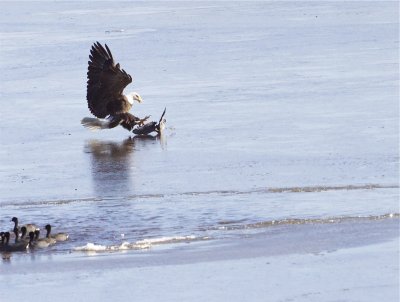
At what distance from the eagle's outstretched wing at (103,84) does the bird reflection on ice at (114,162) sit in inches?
30.1

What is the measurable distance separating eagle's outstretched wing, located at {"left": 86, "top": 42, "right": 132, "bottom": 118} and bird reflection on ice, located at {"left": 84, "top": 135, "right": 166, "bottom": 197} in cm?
77

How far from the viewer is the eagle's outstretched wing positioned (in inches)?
642

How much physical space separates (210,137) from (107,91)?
77.2 inches

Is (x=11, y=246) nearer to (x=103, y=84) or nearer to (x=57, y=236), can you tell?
(x=57, y=236)

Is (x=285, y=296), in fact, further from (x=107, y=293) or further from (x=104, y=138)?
(x=104, y=138)

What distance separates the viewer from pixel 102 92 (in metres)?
16.4

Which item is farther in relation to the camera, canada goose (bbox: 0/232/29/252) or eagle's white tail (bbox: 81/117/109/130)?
eagle's white tail (bbox: 81/117/109/130)

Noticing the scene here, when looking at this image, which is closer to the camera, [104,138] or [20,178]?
[20,178]

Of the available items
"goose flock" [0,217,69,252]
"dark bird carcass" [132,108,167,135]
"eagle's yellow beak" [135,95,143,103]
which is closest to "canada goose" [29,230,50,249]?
"goose flock" [0,217,69,252]

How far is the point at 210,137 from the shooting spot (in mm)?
14953

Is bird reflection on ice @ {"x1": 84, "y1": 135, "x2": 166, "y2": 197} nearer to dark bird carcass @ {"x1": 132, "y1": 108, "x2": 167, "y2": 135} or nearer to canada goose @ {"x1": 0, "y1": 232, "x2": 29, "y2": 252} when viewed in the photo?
dark bird carcass @ {"x1": 132, "y1": 108, "x2": 167, "y2": 135}

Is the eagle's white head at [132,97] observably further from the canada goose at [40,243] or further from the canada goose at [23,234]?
the canada goose at [40,243]

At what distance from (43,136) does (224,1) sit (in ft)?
62.5

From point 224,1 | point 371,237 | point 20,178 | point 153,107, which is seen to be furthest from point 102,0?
point 371,237
